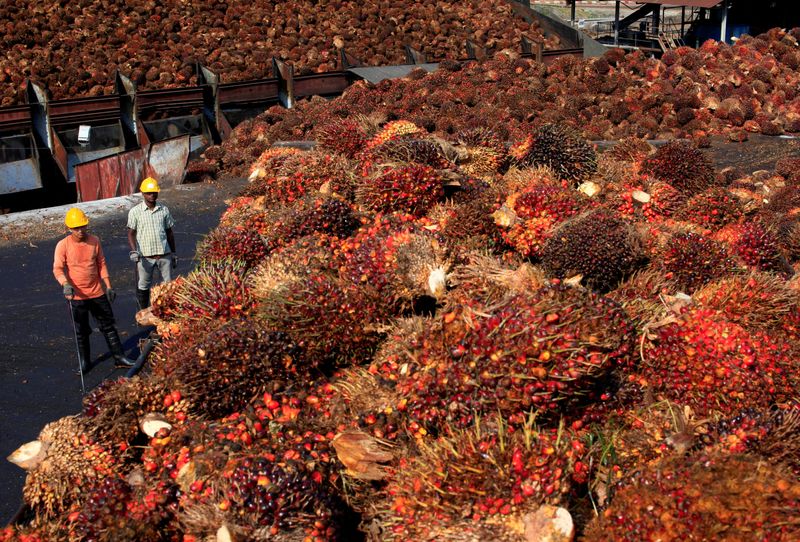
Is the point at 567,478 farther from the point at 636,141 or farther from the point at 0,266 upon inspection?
the point at 0,266

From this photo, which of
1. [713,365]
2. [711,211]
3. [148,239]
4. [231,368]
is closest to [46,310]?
[148,239]

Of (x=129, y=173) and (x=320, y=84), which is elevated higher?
(x=320, y=84)

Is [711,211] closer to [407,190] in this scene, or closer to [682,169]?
[682,169]

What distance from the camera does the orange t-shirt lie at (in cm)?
684

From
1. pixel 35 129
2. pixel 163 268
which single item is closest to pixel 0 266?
pixel 163 268

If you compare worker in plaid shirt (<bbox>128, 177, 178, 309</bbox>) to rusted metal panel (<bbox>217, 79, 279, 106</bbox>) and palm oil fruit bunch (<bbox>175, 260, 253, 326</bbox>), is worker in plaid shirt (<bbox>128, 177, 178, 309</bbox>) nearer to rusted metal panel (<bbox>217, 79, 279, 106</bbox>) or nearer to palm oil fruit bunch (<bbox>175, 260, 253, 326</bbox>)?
palm oil fruit bunch (<bbox>175, 260, 253, 326</bbox>)

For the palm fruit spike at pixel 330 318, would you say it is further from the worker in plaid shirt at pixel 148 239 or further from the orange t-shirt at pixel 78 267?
the worker in plaid shirt at pixel 148 239

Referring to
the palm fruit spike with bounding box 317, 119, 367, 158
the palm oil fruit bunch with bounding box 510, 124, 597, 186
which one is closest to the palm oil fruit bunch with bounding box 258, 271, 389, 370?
the palm oil fruit bunch with bounding box 510, 124, 597, 186

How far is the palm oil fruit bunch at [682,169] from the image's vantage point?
5793mm

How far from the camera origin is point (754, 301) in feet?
12.6

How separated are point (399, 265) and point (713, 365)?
5.49 feet

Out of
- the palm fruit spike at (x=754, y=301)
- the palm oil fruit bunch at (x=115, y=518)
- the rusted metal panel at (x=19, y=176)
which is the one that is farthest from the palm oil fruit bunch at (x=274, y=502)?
the rusted metal panel at (x=19, y=176)

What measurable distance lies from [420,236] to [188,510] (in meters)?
1.98

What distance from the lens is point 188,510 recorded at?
9.42 ft
